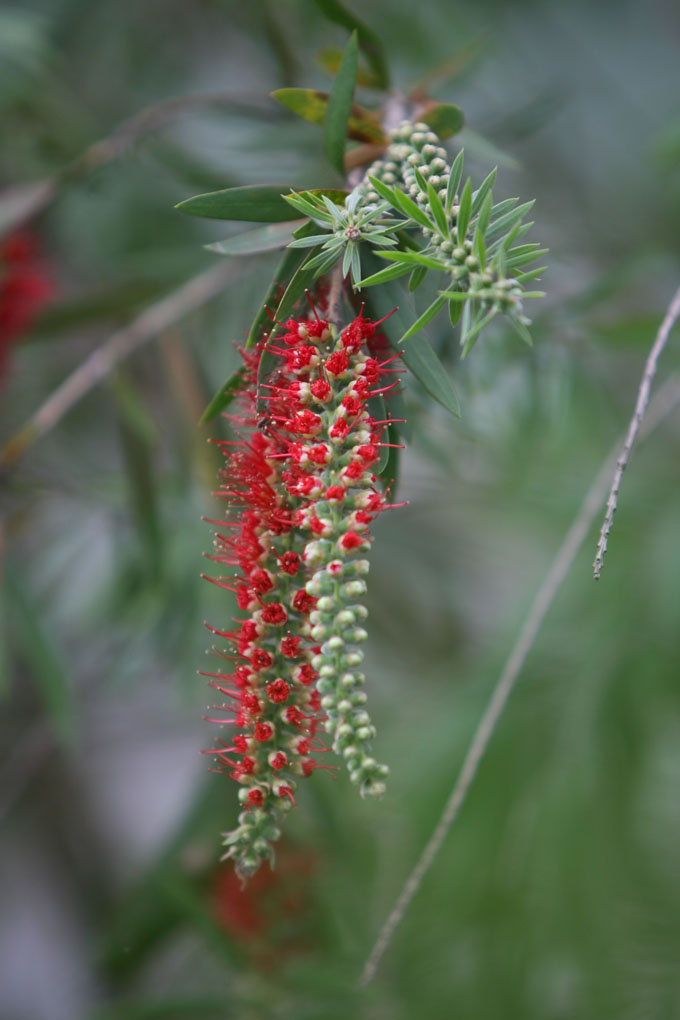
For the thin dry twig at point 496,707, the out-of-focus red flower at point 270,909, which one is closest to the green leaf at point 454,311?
the thin dry twig at point 496,707

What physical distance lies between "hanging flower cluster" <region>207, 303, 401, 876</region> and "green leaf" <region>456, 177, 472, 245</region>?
0.20 feet

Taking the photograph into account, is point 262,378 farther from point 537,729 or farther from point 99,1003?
point 99,1003

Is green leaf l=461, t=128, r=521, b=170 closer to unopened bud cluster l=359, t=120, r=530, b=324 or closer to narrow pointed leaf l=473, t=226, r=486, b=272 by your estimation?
unopened bud cluster l=359, t=120, r=530, b=324

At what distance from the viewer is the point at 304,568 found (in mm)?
439

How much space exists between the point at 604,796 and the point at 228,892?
50 cm

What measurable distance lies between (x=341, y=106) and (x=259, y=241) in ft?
0.31

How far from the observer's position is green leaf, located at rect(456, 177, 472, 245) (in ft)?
1.23

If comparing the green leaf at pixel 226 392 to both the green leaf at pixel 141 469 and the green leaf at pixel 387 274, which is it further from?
the green leaf at pixel 141 469

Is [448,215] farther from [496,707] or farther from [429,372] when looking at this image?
[496,707]

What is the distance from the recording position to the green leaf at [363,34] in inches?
23.2

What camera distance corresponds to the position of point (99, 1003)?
56.1 inches

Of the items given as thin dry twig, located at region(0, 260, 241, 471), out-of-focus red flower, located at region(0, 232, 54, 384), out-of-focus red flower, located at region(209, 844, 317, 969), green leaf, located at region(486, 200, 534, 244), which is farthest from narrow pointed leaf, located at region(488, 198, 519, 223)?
out-of-focus red flower, located at region(209, 844, 317, 969)

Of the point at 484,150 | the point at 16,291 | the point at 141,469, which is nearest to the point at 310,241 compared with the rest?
the point at 484,150

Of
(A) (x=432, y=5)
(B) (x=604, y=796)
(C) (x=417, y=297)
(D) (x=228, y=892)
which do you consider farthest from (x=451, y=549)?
(C) (x=417, y=297)
